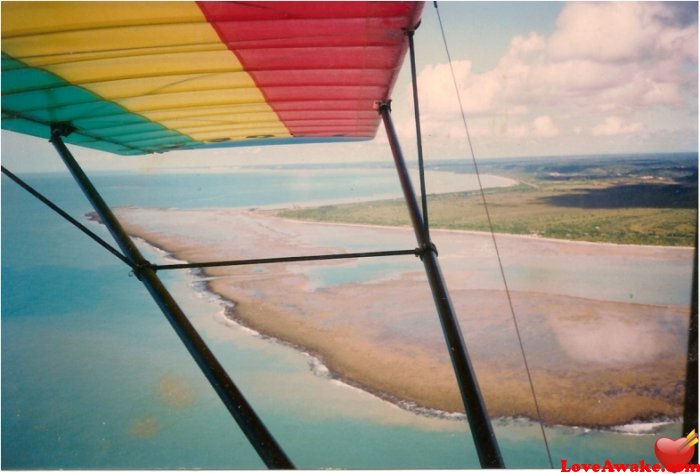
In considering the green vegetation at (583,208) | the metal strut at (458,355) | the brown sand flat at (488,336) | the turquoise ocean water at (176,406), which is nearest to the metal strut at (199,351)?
the metal strut at (458,355)

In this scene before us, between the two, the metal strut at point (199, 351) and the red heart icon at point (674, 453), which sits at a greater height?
the metal strut at point (199, 351)

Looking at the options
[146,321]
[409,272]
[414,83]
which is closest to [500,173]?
[409,272]

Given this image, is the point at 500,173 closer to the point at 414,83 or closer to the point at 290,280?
the point at 290,280

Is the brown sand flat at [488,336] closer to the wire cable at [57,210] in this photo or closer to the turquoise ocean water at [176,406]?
the turquoise ocean water at [176,406]

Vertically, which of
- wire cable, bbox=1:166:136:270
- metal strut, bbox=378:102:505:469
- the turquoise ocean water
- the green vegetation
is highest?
the green vegetation

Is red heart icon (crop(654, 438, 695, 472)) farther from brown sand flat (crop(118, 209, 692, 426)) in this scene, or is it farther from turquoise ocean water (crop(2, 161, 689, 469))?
brown sand flat (crop(118, 209, 692, 426))

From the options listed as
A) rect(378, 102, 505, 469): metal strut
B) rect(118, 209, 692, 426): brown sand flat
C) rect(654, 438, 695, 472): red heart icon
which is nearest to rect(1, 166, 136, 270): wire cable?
rect(378, 102, 505, 469): metal strut

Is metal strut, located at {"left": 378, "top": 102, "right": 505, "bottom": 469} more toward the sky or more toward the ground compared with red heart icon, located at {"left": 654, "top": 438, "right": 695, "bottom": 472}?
more toward the sky
